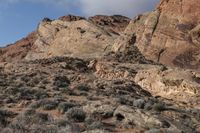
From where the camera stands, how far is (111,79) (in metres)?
35.7

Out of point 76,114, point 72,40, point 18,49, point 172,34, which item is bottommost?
point 76,114

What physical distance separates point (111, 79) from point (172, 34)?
1211 cm

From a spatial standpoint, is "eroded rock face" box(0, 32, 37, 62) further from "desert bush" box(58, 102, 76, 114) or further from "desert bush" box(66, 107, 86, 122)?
"desert bush" box(66, 107, 86, 122)

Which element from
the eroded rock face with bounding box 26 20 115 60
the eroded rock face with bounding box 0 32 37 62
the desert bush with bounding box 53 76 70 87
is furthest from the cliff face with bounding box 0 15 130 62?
the desert bush with bounding box 53 76 70 87

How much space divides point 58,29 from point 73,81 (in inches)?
1155

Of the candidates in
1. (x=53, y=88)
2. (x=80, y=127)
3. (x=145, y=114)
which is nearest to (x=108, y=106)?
(x=145, y=114)

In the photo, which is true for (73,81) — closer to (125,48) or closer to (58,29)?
(125,48)

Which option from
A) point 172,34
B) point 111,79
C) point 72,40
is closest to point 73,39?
point 72,40

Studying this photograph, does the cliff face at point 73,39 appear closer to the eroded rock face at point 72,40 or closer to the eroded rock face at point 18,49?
the eroded rock face at point 72,40

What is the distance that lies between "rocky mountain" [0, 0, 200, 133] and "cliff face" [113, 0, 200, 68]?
0.09 m

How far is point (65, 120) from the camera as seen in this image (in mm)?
17031

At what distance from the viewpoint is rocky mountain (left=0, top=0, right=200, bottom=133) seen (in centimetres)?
1778

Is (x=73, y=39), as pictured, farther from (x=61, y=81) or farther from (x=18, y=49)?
(x=18, y=49)

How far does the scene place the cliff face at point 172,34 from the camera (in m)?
43.9
